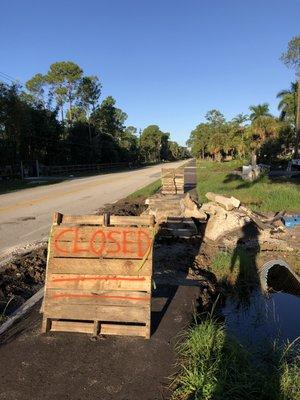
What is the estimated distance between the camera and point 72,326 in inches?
201

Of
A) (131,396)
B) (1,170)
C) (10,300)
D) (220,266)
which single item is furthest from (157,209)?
(1,170)

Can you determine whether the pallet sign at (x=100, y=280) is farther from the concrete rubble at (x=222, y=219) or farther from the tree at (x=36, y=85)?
the tree at (x=36, y=85)

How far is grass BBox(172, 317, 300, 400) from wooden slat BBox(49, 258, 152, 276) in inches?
34.0

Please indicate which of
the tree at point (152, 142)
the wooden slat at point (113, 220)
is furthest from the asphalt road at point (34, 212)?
the tree at point (152, 142)

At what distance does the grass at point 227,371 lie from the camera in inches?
150

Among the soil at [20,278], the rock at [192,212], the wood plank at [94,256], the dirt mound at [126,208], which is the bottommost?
the dirt mound at [126,208]

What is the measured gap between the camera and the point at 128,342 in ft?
16.0

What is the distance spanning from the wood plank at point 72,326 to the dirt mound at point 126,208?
953cm

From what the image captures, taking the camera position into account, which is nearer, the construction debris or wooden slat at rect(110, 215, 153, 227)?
wooden slat at rect(110, 215, 153, 227)

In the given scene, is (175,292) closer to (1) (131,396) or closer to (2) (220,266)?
(2) (220,266)

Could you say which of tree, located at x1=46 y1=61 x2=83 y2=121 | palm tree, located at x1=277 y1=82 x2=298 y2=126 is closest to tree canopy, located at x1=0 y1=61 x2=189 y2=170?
tree, located at x1=46 y1=61 x2=83 y2=121

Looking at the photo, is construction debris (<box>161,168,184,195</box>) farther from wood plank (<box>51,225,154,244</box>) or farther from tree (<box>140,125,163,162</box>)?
tree (<box>140,125,163,162</box>)

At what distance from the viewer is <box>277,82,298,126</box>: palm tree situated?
68.2 metres

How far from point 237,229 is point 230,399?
7.09 m
